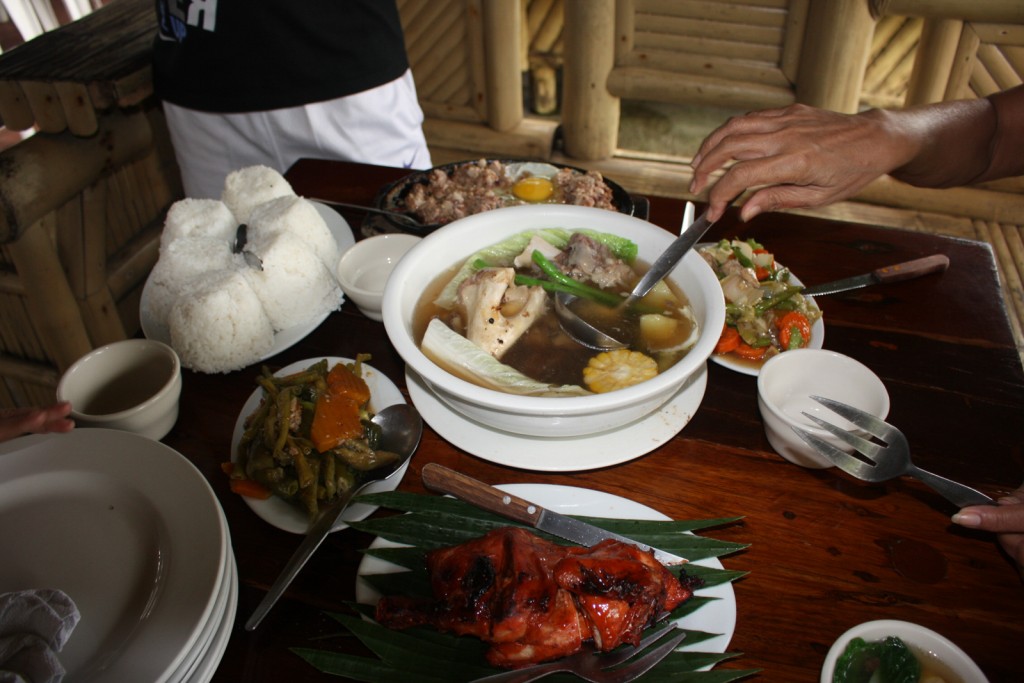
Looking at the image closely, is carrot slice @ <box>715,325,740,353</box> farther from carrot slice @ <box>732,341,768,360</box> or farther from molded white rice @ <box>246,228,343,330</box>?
molded white rice @ <box>246,228,343,330</box>

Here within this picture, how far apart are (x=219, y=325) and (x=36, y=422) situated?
0.48 meters

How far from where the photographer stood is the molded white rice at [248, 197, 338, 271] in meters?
1.99

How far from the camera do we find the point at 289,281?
6.14 feet

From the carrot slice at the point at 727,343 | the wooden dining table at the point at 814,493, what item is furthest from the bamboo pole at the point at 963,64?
the carrot slice at the point at 727,343

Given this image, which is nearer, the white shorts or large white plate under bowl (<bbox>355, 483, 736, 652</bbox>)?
large white plate under bowl (<bbox>355, 483, 736, 652</bbox>)

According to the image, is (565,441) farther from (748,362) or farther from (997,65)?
(997,65)

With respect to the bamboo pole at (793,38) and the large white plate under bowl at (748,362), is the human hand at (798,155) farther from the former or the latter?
the bamboo pole at (793,38)

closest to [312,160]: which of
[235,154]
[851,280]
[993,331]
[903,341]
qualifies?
[235,154]

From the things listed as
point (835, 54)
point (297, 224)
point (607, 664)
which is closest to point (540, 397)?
point (607, 664)

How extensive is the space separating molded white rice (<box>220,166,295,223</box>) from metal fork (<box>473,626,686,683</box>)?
168cm

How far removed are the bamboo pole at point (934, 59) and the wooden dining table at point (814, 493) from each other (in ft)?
8.57

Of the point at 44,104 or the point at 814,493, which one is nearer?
the point at 814,493

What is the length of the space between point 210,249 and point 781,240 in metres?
1.88

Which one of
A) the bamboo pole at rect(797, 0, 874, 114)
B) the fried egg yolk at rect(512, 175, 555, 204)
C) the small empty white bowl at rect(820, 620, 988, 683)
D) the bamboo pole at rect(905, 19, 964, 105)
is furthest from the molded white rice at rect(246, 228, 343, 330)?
the bamboo pole at rect(905, 19, 964, 105)
